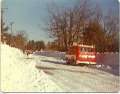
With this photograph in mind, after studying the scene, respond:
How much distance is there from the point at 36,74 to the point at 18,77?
18cm

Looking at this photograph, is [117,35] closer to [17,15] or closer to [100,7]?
[100,7]

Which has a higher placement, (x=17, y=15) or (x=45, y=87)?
(x=17, y=15)

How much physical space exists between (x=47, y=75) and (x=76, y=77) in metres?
0.28

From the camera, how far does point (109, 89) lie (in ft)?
24.7

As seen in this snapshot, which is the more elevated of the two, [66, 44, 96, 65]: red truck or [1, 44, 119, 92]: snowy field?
[66, 44, 96, 65]: red truck

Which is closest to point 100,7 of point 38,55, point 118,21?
point 118,21

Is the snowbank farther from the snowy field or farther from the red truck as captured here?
the red truck

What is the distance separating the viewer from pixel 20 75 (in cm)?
764

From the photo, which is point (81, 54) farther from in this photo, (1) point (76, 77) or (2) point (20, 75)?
(2) point (20, 75)

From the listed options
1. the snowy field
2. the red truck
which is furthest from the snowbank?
the red truck

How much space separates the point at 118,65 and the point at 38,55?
77 centimetres

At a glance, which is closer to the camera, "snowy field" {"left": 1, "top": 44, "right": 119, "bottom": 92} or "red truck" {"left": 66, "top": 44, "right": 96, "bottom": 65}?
"snowy field" {"left": 1, "top": 44, "right": 119, "bottom": 92}

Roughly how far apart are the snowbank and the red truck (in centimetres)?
32

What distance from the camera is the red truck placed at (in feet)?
25.1
